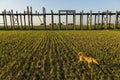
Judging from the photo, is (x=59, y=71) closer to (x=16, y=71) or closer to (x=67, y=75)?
(x=67, y=75)

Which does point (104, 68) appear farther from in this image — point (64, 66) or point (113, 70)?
point (64, 66)

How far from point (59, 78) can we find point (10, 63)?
3.62m

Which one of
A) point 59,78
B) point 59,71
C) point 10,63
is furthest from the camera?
point 10,63

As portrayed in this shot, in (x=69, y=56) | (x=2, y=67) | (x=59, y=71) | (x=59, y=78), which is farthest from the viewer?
(x=69, y=56)

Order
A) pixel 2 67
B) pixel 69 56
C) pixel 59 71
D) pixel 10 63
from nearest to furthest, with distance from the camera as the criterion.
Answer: pixel 59 71 < pixel 2 67 < pixel 10 63 < pixel 69 56

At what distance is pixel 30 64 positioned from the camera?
11273mm

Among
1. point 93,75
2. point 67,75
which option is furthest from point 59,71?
point 93,75

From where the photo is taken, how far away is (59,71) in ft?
32.5

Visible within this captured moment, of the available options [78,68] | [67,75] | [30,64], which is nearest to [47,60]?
[30,64]

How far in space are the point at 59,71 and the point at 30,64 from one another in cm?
196

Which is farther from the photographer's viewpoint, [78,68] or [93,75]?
[78,68]

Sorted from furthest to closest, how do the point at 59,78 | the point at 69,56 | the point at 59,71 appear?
the point at 69,56 < the point at 59,71 < the point at 59,78

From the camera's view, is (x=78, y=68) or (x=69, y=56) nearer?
(x=78, y=68)

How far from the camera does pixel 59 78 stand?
8.86 meters
